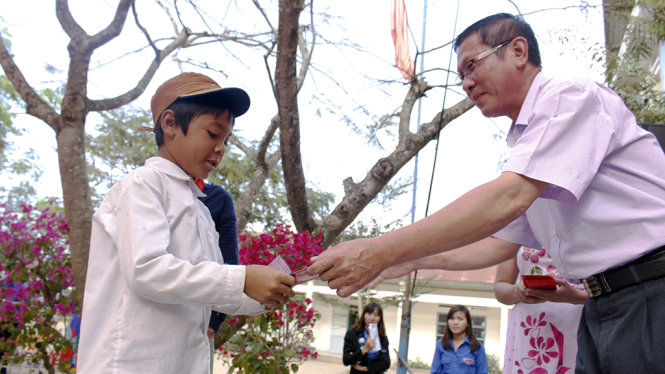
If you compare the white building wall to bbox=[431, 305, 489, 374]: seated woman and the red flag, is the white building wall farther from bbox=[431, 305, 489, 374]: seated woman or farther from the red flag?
the red flag

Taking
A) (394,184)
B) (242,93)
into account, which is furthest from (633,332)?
(394,184)

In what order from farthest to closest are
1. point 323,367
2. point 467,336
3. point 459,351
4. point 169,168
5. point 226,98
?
point 323,367
point 467,336
point 459,351
point 226,98
point 169,168

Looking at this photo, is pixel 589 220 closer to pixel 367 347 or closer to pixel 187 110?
pixel 187 110

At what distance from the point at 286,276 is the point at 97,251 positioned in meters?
0.54

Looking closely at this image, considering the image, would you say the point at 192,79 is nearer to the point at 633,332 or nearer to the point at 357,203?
the point at 633,332

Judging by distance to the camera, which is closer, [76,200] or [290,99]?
[290,99]

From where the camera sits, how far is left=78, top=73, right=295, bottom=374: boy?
1386mm

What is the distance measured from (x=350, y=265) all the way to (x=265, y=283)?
0.23 m

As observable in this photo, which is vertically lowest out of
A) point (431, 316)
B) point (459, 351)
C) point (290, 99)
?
point (459, 351)

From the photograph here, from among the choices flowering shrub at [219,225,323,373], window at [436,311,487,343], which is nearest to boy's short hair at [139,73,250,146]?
flowering shrub at [219,225,323,373]

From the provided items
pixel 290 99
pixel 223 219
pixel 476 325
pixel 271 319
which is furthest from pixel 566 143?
pixel 476 325

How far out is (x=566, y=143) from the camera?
142cm

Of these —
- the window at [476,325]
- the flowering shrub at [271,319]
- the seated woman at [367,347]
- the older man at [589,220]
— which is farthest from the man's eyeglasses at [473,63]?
the window at [476,325]

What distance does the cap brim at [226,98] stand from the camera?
174cm
